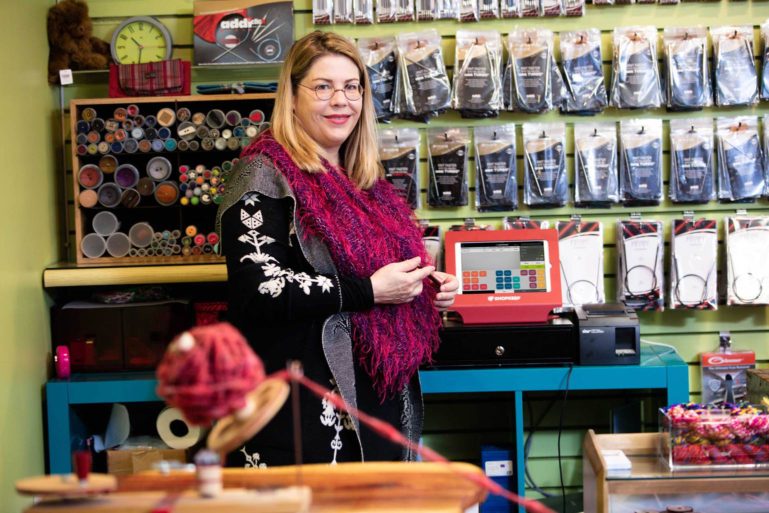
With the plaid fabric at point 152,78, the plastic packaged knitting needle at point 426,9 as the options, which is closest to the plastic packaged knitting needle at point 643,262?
the plastic packaged knitting needle at point 426,9

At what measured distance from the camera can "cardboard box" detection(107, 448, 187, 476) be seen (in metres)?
3.38

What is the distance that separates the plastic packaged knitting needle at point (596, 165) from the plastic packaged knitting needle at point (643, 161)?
0.16 feet

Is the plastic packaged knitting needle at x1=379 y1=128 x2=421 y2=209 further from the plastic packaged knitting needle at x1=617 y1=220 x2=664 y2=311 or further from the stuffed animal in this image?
the stuffed animal

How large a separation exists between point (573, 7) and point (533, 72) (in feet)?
1.00

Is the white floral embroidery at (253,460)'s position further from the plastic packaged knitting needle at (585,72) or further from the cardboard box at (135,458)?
the plastic packaged knitting needle at (585,72)

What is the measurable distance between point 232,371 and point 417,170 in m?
2.68

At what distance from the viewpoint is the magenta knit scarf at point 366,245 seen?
218 centimetres

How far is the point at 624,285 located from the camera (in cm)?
363

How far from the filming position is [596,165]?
3.64m

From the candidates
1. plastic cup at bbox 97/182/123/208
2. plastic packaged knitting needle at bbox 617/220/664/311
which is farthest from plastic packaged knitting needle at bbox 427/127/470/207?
plastic cup at bbox 97/182/123/208

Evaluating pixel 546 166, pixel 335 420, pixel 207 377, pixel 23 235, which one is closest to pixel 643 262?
pixel 546 166

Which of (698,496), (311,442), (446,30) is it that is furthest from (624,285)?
(311,442)

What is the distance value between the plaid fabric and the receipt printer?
1689 mm

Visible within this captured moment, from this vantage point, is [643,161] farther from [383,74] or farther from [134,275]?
[134,275]
